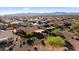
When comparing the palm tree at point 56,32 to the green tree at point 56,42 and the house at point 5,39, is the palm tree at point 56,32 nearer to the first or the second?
the green tree at point 56,42

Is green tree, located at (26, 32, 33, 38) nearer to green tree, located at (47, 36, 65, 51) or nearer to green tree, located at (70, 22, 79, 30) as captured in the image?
green tree, located at (47, 36, 65, 51)

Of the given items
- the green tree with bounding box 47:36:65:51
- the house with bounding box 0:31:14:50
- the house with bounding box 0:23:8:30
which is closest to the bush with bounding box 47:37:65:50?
the green tree with bounding box 47:36:65:51

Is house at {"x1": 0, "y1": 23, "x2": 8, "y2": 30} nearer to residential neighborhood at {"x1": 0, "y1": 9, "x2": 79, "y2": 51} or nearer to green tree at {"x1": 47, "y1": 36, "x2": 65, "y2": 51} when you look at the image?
residential neighborhood at {"x1": 0, "y1": 9, "x2": 79, "y2": 51}

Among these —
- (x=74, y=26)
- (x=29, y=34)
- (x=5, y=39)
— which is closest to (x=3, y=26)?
(x=5, y=39)

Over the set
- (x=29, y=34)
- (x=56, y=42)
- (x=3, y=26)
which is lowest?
(x=56, y=42)

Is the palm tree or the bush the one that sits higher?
the palm tree

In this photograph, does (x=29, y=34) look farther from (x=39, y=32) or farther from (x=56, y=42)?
(x=56, y=42)

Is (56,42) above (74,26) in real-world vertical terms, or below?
below

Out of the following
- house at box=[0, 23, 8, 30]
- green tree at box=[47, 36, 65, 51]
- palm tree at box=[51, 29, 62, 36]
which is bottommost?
green tree at box=[47, 36, 65, 51]

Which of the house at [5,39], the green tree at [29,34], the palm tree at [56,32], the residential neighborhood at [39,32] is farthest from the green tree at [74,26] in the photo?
the house at [5,39]

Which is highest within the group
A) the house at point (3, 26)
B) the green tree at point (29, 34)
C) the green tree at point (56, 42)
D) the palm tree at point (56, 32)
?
the house at point (3, 26)
